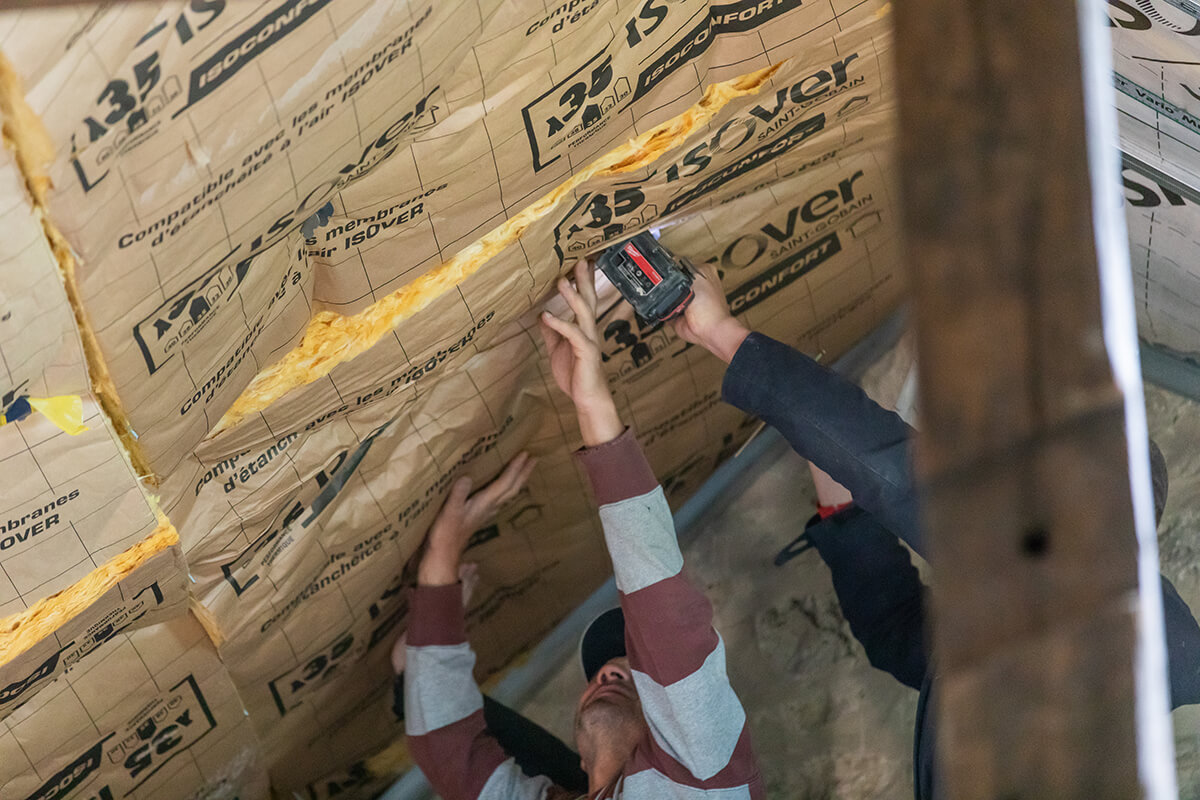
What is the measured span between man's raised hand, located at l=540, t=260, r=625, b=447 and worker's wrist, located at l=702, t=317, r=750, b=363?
0.13 m

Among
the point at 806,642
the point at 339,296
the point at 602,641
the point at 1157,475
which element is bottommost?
the point at 806,642

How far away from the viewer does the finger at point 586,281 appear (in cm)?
117

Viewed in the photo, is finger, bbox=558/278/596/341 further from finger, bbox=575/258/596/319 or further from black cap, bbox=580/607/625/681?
black cap, bbox=580/607/625/681

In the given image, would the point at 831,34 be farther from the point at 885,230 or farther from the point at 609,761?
the point at 609,761

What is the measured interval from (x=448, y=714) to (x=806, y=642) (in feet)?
1.91

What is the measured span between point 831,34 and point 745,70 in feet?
0.33

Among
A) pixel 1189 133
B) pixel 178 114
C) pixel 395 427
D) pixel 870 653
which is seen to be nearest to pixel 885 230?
pixel 1189 133

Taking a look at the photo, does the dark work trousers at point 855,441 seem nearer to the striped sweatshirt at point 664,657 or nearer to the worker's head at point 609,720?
the striped sweatshirt at point 664,657

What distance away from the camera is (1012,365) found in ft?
1.18

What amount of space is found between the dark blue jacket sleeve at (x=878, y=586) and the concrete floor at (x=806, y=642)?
18 centimetres

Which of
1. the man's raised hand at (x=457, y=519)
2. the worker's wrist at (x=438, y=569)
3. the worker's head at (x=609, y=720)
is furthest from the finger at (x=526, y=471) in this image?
the worker's head at (x=609, y=720)

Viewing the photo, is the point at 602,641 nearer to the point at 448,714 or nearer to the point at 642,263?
Result: the point at 448,714

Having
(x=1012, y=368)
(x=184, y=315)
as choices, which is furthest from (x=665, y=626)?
(x=1012, y=368)

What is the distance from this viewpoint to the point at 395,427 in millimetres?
1160
